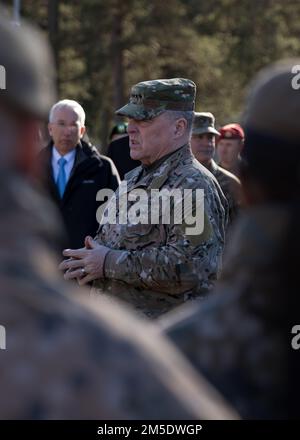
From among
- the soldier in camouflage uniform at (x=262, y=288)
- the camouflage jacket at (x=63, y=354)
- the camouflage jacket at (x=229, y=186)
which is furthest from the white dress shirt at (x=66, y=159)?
the camouflage jacket at (x=63, y=354)

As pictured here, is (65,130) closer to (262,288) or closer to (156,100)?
(156,100)

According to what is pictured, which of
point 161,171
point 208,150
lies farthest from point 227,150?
point 161,171

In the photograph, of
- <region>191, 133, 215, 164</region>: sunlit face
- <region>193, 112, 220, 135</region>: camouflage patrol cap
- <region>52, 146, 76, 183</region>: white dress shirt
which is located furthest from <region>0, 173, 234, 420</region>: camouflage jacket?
<region>193, 112, 220, 135</region>: camouflage patrol cap

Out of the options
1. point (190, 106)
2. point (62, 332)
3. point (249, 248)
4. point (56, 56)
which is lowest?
point (62, 332)

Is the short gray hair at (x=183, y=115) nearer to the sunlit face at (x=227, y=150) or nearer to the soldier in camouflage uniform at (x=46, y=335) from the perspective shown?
the soldier in camouflage uniform at (x=46, y=335)

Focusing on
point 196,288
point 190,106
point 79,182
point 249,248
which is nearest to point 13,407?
point 249,248

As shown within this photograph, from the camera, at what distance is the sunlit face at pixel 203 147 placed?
7.73 meters

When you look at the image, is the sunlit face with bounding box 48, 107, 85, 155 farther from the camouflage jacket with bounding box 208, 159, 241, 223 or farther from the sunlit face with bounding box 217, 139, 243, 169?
the sunlit face with bounding box 217, 139, 243, 169

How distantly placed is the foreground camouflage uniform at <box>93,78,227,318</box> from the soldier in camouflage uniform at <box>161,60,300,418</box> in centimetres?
237

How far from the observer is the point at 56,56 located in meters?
27.4

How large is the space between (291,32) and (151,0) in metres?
4.53

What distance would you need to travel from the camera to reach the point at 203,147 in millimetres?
7773

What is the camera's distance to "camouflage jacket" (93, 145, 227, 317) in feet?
15.9

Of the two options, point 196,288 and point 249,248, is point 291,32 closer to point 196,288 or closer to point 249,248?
point 196,288
